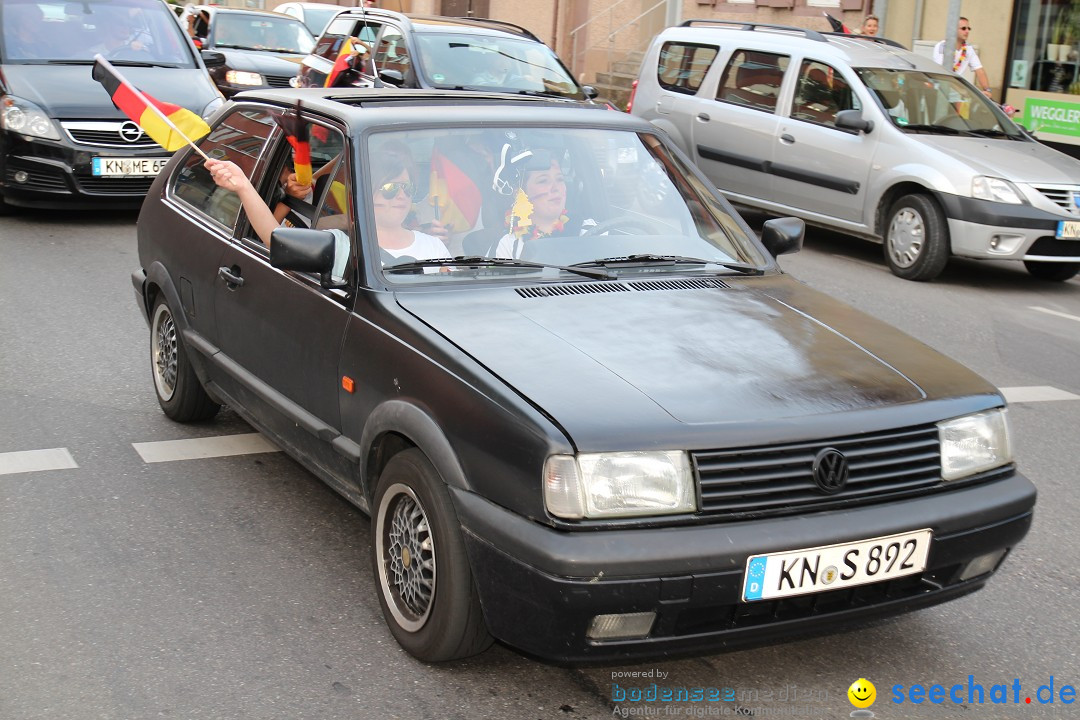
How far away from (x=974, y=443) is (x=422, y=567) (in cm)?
166

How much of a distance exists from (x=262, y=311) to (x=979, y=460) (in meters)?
2.60

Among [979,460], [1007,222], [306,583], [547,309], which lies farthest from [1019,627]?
[1007,222]

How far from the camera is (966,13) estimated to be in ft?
58.3

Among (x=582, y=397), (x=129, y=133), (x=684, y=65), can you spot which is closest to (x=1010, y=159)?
(x=684, y=65)

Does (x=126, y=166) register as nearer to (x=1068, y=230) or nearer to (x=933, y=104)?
(x=933, y=104)

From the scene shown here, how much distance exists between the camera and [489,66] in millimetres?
12133

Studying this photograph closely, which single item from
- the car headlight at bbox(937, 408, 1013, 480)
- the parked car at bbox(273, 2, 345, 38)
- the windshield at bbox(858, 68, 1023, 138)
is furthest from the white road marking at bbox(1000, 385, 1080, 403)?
the parked car at bbox(273, 2, 345, 38)

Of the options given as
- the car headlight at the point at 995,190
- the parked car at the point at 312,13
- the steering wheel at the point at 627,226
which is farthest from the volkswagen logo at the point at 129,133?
the parked car at the point at 312,13

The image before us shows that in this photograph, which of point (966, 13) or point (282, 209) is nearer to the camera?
point (282, 209)

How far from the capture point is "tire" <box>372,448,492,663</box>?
11.5 feet

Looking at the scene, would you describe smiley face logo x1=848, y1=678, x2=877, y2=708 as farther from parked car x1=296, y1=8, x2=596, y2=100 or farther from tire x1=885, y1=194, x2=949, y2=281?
parked car x1=296, y1=8, x2=596, y2=100

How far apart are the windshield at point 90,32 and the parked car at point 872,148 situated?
490 centimetres

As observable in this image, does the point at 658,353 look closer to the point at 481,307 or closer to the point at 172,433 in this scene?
the point at 481,307

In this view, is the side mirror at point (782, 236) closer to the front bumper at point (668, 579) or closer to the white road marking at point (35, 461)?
the front bumper at point (668, 579)
